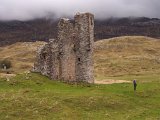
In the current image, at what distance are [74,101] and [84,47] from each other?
529 inches

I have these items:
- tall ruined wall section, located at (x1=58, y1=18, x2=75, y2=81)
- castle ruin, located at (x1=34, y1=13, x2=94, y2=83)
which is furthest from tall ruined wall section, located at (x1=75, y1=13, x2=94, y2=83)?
tall ruined wall section, located at (x1=58, y1=18, x2=75, y2=81)

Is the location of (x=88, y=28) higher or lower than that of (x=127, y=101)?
higher

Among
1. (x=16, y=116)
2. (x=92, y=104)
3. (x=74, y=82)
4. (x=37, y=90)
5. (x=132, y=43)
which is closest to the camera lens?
(x=16, y=116)

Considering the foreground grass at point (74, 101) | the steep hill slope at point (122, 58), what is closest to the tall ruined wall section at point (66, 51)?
the foreground grass at point (74, 101)

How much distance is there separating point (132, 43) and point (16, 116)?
144580 mm

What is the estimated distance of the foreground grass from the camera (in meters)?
38.8

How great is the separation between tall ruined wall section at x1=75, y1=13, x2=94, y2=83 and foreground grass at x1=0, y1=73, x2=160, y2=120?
390cm

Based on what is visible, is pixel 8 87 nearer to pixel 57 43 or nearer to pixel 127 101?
pixel 57 43

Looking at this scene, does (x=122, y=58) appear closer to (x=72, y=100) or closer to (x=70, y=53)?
(x=70, y=53)

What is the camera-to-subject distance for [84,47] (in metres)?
54.2

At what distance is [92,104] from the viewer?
41.4 meters

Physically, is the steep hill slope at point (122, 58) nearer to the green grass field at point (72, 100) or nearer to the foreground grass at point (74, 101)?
the green grass field at point (72, 100)

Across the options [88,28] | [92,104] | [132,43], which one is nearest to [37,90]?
[92,104]

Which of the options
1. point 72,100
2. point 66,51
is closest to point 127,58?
point 66,51
